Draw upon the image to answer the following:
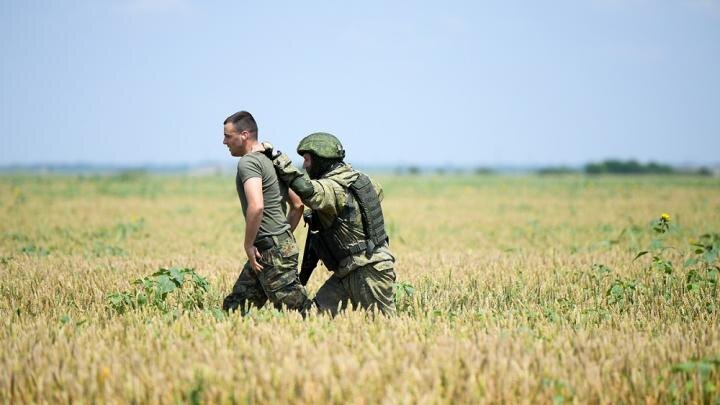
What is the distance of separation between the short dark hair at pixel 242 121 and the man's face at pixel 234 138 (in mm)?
28

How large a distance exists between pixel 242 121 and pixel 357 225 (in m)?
1.33

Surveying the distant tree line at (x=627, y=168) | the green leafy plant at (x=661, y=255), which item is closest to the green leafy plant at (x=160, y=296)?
the green leafy plant at (x=661, y=255)

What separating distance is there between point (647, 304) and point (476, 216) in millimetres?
16009

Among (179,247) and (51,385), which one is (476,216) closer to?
(179,247)

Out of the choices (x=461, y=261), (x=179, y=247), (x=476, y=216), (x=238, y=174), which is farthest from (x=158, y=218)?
(x=238, y=174)

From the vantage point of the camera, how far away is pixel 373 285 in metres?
6.20

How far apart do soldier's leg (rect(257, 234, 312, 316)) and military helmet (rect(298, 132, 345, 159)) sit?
2.56ft

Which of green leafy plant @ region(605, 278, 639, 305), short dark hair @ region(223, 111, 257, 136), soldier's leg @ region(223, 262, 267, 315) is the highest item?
short dark hair @ region(223, 111, 257, 136)

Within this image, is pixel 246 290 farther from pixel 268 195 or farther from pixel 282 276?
pixel 268 195

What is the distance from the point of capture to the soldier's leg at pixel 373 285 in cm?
620

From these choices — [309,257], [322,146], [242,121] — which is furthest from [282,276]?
[242,121]

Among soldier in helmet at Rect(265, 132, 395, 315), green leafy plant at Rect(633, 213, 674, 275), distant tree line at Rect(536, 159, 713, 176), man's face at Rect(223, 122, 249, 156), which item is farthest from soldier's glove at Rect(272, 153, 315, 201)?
distant tree line at Rect(536, 159, 713, 176)

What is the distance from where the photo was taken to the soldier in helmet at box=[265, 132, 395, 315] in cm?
597

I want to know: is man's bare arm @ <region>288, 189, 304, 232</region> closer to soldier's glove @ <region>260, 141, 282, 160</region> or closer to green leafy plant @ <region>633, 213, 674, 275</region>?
soldier's glove @ <region>260, 141, 282, 160</region>
